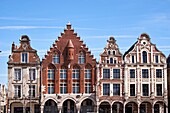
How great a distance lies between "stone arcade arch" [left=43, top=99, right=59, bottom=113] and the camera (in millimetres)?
57750

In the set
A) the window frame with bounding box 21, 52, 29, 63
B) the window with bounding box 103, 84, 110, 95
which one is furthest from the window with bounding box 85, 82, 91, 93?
the window frame with bounding box 21, 52, 29, 63

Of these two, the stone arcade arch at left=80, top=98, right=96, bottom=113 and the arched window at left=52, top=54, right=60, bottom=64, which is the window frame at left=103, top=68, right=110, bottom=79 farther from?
the arched window at left=52, top=54, right=60, bottom=64

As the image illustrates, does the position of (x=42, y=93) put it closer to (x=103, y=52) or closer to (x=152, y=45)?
(x=103, y=52)

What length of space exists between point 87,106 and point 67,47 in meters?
9.65

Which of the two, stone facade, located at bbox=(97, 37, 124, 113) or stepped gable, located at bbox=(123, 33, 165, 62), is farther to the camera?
stepped gable, located at bbox=(123, 33, 165, 62)

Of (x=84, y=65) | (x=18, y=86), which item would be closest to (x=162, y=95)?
(x=84, y=65)

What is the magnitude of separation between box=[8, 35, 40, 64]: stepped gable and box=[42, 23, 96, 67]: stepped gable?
1764 millimetres

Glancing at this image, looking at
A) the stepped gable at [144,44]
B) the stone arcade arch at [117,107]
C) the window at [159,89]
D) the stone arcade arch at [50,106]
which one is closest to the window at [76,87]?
the stone arcade arch at [50,106]

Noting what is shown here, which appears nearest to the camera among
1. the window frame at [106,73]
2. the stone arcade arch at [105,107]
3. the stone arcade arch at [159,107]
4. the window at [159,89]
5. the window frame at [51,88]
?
the window frame at [51,88]

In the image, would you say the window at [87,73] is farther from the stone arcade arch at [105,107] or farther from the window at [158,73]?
the window at [158,73]

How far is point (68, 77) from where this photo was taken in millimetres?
57562

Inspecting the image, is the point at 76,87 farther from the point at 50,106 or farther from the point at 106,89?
the point at 50,106

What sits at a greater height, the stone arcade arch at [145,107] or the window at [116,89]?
the window at [116,89]

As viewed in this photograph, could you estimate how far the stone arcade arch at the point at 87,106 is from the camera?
57906 mm
